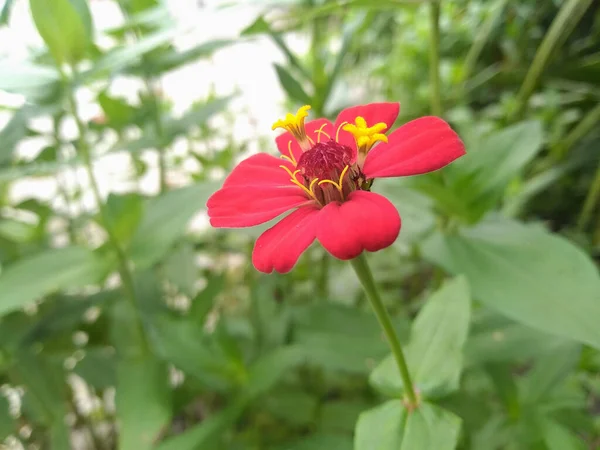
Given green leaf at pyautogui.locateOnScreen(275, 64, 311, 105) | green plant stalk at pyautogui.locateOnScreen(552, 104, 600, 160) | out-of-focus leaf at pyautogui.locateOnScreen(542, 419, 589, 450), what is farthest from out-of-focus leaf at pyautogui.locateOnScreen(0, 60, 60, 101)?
green plant stalk at pyautogui.locateOnScreen(552, 104, 600, 160)

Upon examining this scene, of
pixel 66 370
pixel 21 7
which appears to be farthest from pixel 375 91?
pixel 66 370

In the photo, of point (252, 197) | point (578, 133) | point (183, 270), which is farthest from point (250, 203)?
point (578, 133)

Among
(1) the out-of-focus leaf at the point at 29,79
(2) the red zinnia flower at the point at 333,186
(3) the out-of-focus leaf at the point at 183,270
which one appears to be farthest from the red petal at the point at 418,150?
(3) the out-of-focus leaf at the point at 183,270

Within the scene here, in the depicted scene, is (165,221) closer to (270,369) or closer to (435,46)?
(270,369)

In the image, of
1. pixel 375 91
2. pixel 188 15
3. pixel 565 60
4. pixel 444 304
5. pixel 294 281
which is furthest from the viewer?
pixel 375 91

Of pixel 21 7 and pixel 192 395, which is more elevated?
pixel 21 7

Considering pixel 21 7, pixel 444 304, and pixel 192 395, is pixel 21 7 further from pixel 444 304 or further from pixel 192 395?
pixel 444 304
